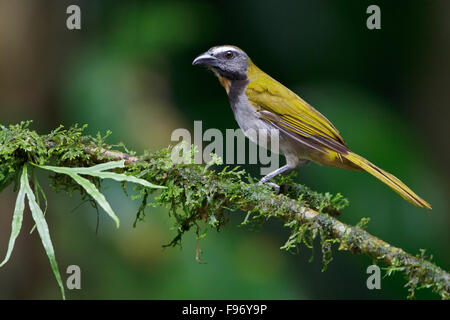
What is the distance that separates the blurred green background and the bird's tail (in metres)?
1.27

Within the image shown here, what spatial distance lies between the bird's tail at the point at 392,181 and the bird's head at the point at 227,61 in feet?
3.41

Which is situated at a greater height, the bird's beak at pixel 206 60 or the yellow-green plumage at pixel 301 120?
the bird's beak at pixel 206 60

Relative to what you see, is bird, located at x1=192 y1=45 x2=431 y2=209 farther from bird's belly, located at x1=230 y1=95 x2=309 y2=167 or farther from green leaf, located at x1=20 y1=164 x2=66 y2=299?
green leaf, located at x1=20 y1=164 x2=66 y2=299

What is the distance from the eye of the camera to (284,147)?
10.9ft

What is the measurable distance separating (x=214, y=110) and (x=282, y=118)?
1304mm

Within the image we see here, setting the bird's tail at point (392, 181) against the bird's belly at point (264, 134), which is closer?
the bird's tail at point (392, 181)

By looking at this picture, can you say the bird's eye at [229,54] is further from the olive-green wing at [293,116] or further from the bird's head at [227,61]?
the olive-green wing at [293,116]

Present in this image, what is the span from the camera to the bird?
10.2 ft

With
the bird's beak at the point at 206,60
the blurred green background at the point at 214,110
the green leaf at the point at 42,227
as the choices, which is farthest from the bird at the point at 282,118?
the green leaf at the point at 42,227

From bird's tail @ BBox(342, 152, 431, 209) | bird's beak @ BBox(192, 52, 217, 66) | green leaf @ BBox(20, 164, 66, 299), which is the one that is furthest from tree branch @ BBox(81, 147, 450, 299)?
bird's beak @ BBox(192, 52, 217, 66)

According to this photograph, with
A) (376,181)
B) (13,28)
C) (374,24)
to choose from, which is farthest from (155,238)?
(374,24)

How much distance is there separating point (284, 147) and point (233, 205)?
1.02 meters

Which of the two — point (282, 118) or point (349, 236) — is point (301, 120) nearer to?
point (282, 118)

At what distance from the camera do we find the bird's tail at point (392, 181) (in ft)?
8.49
